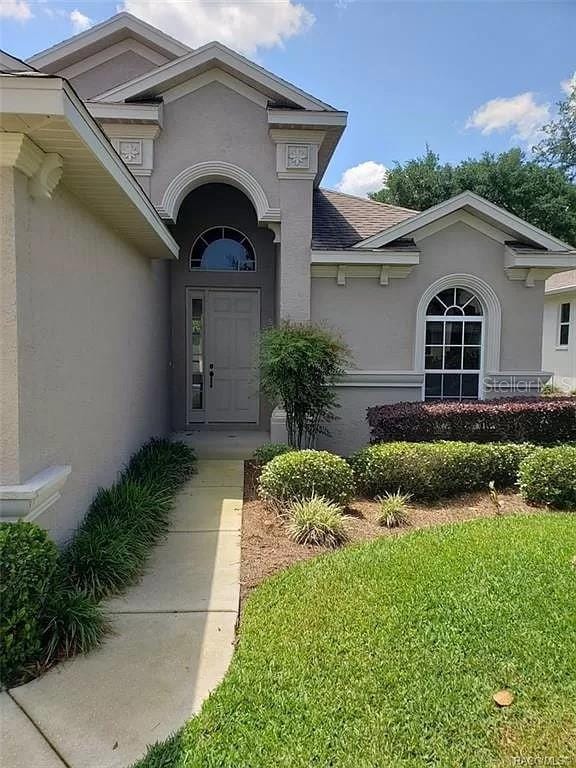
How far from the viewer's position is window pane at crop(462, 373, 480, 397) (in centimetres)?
995

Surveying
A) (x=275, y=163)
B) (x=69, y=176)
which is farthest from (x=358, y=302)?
(x=69, y=176)

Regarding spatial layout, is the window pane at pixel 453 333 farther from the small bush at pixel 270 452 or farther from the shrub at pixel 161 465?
the shrub at pixel 161 465

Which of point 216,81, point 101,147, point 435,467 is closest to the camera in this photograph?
point 101,147

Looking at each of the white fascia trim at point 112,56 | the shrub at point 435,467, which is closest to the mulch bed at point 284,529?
the shrub at point 435,467

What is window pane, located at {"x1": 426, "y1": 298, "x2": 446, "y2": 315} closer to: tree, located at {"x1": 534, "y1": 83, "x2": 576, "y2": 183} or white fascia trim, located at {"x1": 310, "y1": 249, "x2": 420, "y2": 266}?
white fascia trim, located at {"x1": 310, "y1": 249, "x2": 420, "y2": 266}

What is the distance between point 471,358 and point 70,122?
815 cm

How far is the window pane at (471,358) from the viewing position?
9.91m

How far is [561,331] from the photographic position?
20203mm

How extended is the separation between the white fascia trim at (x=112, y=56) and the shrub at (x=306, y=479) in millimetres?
8768

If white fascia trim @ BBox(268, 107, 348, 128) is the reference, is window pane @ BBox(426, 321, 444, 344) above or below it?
below

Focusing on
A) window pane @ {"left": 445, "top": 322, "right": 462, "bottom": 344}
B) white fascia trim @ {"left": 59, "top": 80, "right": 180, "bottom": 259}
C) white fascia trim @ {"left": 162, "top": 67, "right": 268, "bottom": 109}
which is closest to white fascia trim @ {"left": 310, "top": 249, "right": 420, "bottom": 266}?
window pane @ {"left": 445, "top": 322, "right": 462, "bottom": 344}

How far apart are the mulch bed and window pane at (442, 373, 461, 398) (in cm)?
287

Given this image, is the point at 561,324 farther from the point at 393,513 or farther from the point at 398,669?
the point at 398,669

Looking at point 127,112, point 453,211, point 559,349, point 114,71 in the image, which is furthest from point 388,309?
point 559,349
